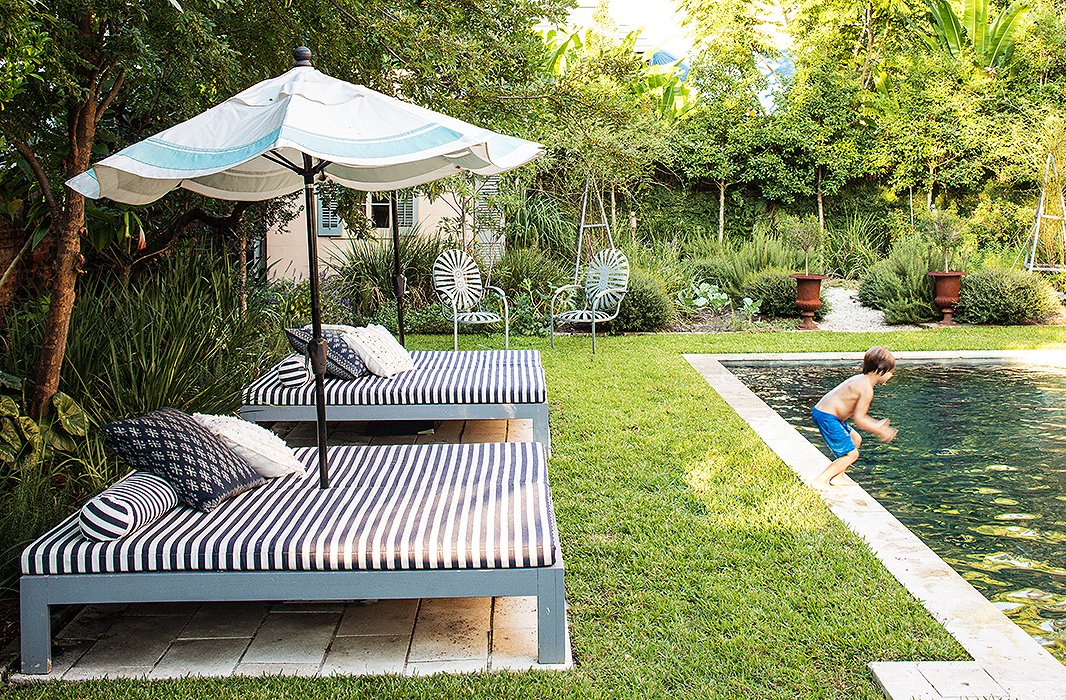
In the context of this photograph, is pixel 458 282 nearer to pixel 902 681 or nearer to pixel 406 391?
pixel 406 391

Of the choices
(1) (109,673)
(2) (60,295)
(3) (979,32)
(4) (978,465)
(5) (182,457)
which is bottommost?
(1) (109,673)

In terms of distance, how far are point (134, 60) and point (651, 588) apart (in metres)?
3.85

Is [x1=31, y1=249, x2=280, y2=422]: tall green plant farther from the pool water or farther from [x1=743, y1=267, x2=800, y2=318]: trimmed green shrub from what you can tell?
[x1=743, y1=267, x2=800, y2=318]: trimmed green shrub

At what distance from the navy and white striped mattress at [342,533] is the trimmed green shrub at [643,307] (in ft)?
26.9

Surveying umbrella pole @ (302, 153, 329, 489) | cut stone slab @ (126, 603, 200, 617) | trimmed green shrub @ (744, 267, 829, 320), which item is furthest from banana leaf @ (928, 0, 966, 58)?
cut stone slab @ (126, 603, 200, 617)

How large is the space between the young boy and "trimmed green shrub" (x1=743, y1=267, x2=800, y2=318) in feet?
26.0

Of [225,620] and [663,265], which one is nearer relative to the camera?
[225,620]

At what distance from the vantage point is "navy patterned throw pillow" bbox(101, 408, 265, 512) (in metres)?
3.96

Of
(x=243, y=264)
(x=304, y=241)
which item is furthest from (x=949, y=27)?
(x=243, y=264)

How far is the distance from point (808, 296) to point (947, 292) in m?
1.94

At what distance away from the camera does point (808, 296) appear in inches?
501

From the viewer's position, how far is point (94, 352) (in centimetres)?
587

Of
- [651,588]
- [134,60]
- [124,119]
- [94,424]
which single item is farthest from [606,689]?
[124,119]

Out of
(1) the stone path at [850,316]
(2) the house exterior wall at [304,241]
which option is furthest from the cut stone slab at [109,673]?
(1) the stone path at [850,316]
